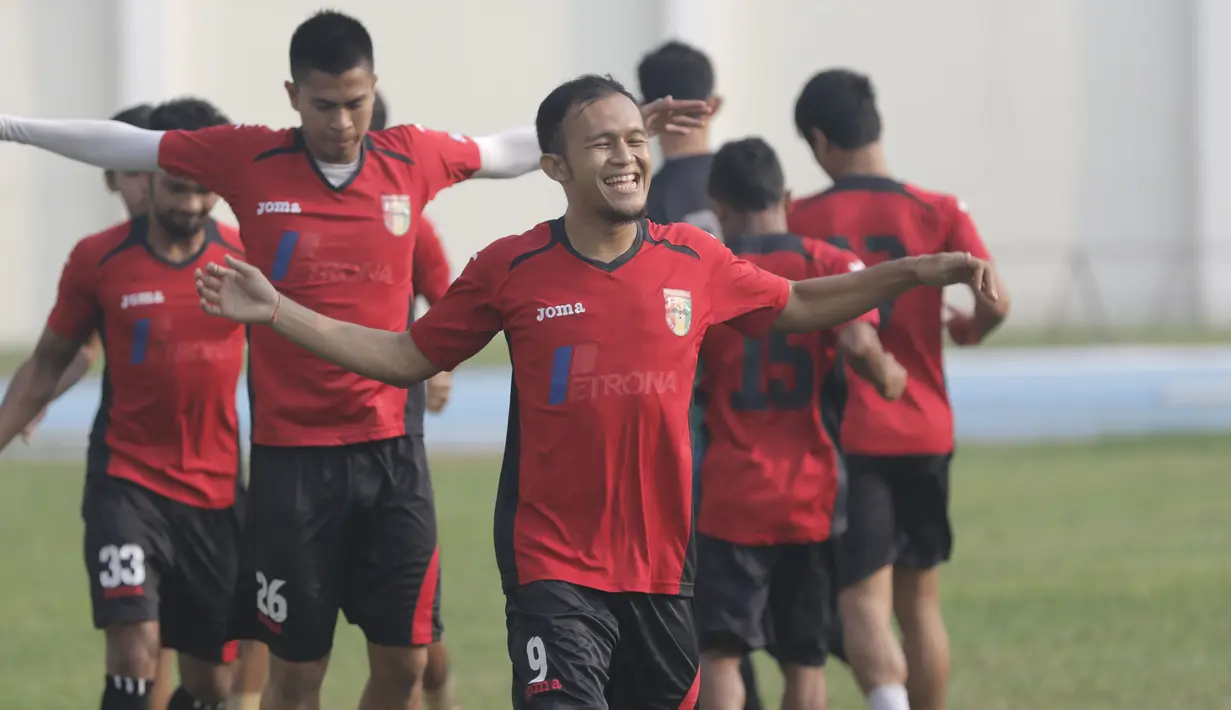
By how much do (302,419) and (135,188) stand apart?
1.54 meters

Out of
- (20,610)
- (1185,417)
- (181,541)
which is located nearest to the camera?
(181,541)

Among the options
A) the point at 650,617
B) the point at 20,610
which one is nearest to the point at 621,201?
the point at 650,617

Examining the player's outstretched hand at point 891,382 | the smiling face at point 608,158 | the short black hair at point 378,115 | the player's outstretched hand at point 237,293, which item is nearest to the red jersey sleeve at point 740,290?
the smiling face at point 608,158

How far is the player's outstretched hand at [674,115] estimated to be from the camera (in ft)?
20.2

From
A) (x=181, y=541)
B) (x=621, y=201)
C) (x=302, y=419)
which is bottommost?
(x=181, y=541)

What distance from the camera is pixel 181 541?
685 cm

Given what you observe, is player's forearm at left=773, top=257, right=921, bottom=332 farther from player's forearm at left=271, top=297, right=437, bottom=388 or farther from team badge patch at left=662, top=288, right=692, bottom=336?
player's forearm at left=271, top=297, right=437, bottom=388

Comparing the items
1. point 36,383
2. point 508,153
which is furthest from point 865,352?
point 36,383

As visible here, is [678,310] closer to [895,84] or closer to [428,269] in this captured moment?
[428,269]

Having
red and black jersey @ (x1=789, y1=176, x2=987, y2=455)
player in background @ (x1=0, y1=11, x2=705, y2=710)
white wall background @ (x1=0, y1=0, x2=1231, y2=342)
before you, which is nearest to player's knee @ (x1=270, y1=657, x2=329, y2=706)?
player in background @ (x1=0, y1=11, x2=705, y2=710)

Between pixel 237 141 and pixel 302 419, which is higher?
pixel 237 141

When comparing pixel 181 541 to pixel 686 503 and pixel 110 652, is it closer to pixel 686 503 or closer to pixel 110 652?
pixel 110 652

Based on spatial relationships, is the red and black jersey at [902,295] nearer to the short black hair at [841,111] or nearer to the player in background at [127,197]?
the short black hair at [841,111]

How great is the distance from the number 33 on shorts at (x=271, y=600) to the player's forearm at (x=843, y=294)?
200 centimetres
